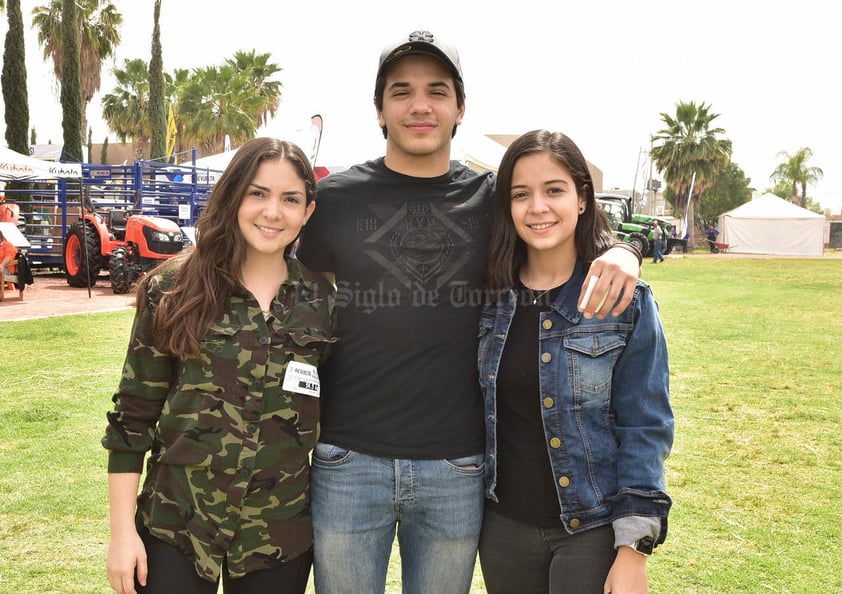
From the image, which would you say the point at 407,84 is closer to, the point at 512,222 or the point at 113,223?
the point at 512,222

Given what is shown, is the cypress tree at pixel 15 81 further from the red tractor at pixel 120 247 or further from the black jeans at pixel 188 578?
the black jeans at pixel 188 578

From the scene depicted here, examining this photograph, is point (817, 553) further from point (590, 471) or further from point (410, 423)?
point (410, 423)

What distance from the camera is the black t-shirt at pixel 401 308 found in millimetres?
2152

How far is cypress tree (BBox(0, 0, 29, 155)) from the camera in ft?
70.3

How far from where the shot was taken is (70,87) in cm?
2345

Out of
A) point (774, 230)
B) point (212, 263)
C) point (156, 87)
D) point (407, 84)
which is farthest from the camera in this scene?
point (774, 230)

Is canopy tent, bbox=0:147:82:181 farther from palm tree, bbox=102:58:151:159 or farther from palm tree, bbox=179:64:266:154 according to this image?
palm tree, bbox=102:58:151:159

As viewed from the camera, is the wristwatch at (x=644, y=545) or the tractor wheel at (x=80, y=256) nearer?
the wristwatch at (x=644, y=545)

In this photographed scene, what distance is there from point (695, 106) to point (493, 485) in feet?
178

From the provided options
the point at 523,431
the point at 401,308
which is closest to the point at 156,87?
the point at 401,308

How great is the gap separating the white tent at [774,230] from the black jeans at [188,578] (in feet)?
147

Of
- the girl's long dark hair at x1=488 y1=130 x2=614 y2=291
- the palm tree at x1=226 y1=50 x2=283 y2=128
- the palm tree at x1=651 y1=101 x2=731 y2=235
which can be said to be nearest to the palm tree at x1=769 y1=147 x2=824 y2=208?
the palm tree at x1=651 y1=101 x2=731 y2=235

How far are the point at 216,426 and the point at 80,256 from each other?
15.4m

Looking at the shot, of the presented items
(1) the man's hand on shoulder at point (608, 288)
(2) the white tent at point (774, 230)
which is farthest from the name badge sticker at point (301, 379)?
(2) the white tent at point (774, 230)
